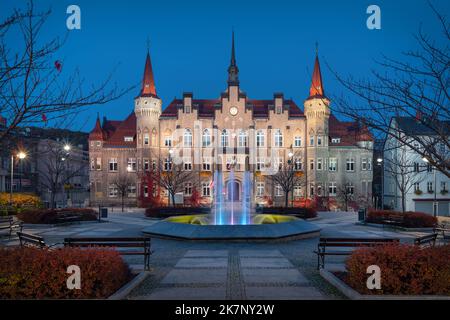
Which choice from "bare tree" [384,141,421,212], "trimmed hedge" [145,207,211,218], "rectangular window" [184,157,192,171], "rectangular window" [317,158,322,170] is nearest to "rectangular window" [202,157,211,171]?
"rectangular window" [184,157,192,171]

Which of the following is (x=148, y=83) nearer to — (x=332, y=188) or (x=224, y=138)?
(x=224, y=138)

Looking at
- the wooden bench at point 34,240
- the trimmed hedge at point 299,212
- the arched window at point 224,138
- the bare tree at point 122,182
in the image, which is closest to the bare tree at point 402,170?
the trimmed hedge at point 299,212

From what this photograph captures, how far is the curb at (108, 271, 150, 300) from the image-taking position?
25.6ft

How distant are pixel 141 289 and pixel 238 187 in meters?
45.4

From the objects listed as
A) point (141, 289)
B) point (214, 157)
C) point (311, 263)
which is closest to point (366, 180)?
point (214, 157)

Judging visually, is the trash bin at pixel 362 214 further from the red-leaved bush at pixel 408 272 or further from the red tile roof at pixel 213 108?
the red tile roof at pixel 213 108

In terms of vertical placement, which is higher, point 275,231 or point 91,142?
point 91,142

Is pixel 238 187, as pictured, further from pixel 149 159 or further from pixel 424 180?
pixel 424 180

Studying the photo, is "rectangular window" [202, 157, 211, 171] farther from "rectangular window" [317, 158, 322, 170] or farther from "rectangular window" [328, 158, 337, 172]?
"rectangular window" [328, 158, 337, 172]

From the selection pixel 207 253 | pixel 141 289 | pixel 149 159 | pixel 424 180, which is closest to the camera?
pixel 141 289

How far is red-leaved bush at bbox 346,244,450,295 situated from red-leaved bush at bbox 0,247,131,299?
6109 millimetres

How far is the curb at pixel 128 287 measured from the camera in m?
7.79
